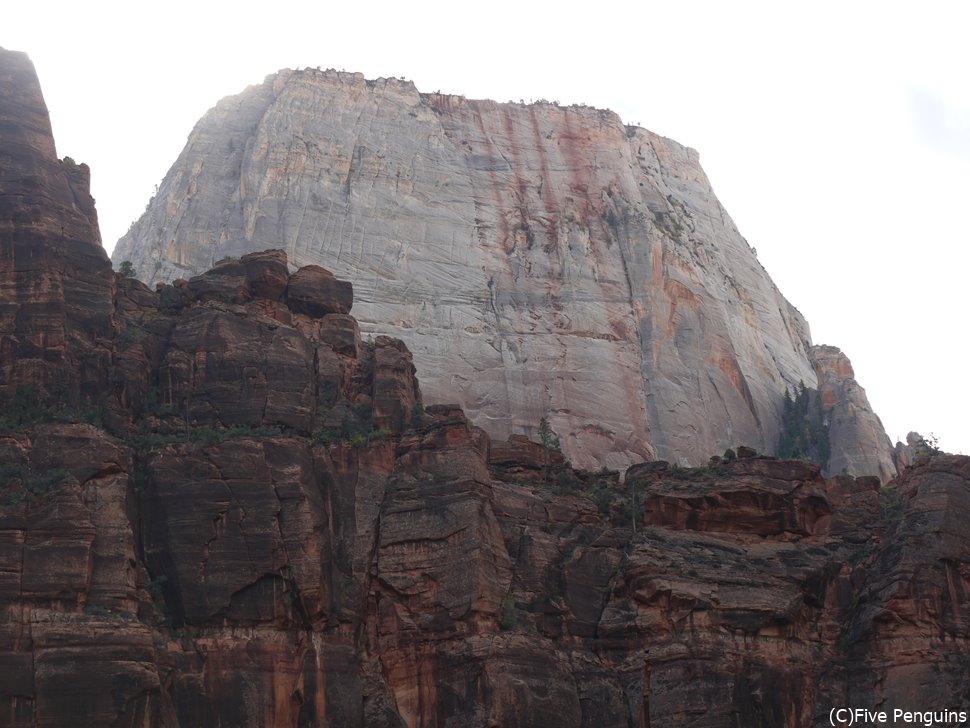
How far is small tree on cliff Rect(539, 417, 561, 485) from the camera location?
100 meters

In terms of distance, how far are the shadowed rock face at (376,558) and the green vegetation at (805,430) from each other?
20.1 m

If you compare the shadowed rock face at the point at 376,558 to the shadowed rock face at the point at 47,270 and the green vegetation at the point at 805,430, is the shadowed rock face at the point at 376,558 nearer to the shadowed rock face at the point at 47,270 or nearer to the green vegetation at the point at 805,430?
the shadowed rock face at the point at 47,270

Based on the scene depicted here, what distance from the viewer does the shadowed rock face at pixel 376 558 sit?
3273 inches

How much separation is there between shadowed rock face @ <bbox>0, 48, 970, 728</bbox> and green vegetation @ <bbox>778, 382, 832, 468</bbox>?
20.1 m

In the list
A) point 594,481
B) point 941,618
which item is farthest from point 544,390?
point 941,618

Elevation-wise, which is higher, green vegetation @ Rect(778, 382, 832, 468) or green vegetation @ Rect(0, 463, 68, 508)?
green vegetation @ Rect(778, 382, 832, 468)

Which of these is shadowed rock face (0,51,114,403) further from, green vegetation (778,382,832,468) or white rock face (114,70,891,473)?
green vegetation (778,382,832,468)

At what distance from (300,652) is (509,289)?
4348 centimetres

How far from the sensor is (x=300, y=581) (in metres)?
87.2

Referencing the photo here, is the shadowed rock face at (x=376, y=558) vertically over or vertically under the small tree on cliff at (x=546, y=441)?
under

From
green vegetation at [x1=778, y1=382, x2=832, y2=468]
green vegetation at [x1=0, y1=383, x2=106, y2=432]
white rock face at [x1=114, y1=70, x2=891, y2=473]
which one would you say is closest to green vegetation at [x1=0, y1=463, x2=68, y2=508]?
green vegetation at [x1=0, y1=383, x2=106, y2=432]

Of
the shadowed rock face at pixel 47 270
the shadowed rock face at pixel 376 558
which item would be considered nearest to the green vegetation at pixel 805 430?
the shadowed rock face at pixel 376 558

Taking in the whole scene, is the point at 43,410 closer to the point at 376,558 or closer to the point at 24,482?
the point at 24,482

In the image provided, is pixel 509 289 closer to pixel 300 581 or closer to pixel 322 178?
pixel 322 178
